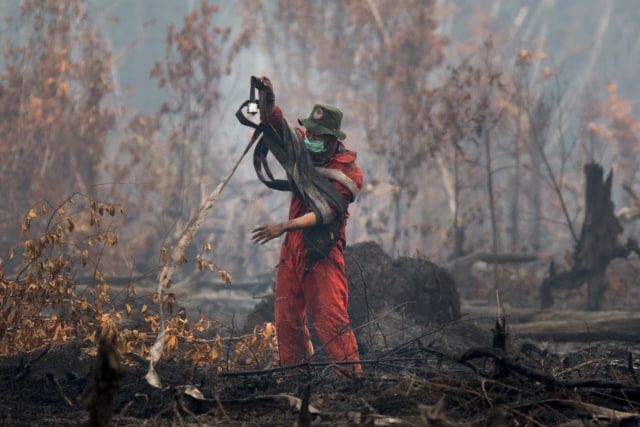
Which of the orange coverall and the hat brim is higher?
the hat brim

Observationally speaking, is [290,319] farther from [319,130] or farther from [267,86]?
[267,86]

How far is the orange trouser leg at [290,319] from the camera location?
529 cm

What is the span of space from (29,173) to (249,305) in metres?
5.16

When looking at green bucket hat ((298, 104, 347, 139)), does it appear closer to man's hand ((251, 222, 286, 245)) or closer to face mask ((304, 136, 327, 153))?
face mask ((304, 136, 327, 153))

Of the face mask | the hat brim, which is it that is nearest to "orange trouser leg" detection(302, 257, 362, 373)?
the face mask

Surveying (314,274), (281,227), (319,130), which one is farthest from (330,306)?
(319,130)

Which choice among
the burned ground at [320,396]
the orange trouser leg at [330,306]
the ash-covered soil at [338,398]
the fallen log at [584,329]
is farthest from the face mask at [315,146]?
the fallen log at [584,329]

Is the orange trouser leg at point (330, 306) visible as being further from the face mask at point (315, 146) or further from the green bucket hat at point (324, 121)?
the green bucket hat at point (324, 121)

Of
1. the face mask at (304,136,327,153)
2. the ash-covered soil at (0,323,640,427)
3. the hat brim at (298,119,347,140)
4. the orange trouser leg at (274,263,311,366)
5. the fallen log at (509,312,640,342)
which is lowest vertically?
the fallen log at (509,312,640,342)

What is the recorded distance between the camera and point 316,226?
529 centimetres

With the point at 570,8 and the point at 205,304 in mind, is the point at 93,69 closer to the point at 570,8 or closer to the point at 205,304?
the point at 205,304

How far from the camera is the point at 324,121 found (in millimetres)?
5516

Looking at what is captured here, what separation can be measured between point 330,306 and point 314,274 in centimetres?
Result: 29

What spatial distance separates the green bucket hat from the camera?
549 centimetres
